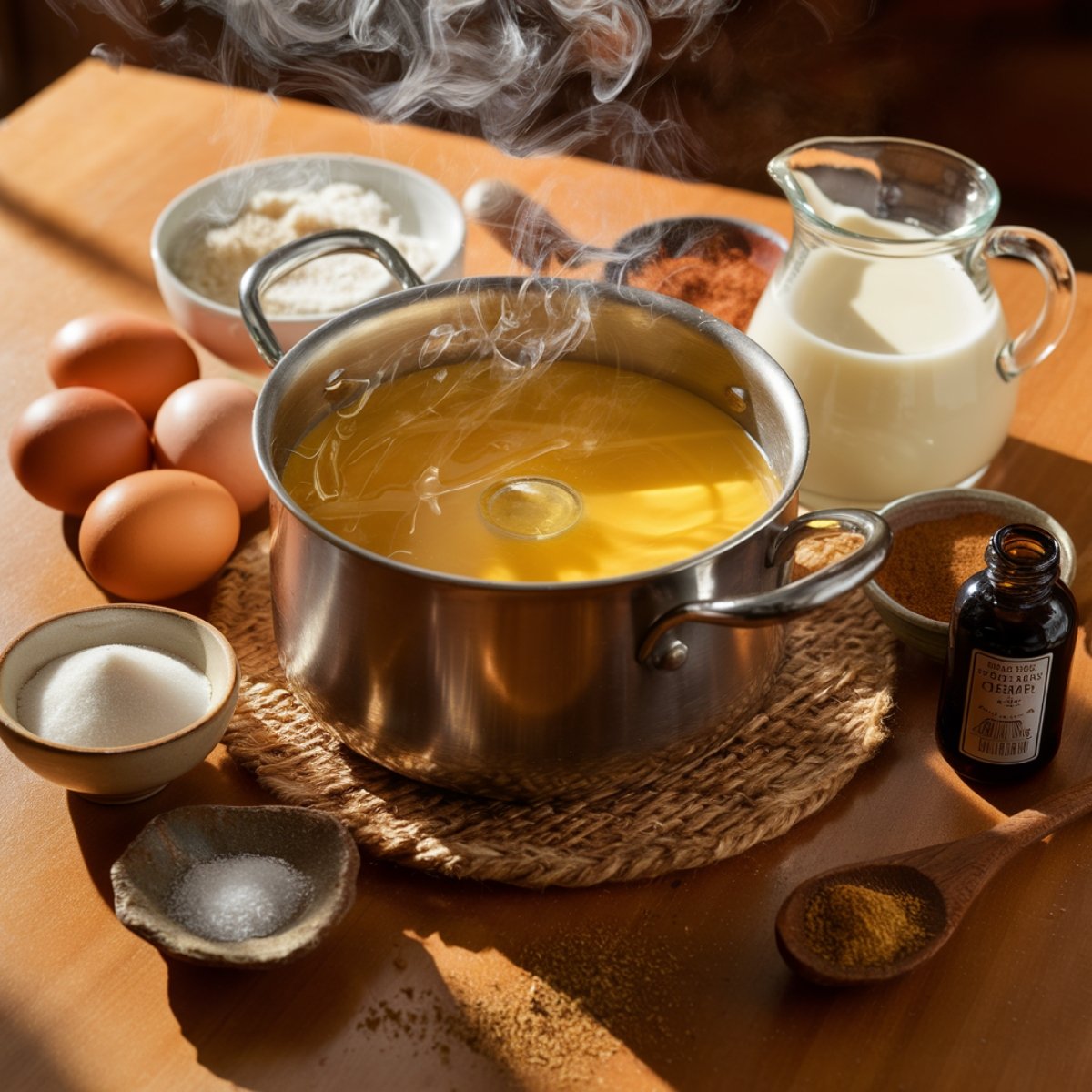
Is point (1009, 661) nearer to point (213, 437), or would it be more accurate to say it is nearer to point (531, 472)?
point (531, 472)

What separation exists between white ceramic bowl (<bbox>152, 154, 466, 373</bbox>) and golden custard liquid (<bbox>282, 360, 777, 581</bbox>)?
24 centimetres

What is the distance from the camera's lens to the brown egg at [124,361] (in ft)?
4.48

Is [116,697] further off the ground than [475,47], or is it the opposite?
[475,47]

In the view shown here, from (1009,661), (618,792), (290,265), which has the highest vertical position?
→ (290,265)

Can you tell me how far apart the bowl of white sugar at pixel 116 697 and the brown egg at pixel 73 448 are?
0.24 meters

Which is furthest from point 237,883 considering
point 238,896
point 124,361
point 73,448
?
point 124,361

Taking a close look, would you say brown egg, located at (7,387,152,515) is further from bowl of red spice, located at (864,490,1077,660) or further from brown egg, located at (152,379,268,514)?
bowl of red spice, located at (864,490,1077,660)

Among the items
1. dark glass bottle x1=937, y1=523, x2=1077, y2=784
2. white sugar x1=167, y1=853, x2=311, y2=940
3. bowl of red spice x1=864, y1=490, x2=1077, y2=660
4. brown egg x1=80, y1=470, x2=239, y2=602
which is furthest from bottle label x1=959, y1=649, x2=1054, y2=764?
brown egg x1=80, y1=470, x2=239, y2=602

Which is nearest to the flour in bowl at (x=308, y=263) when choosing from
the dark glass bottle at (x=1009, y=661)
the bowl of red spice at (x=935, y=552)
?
the bowl of red spice at (x=935, y=552)

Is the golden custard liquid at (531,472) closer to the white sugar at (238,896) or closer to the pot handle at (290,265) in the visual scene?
the pot handle at (290,265)

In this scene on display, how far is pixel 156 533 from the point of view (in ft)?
3.85

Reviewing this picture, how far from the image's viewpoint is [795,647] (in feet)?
3.87

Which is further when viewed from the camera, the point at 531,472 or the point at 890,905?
the point at 531,472

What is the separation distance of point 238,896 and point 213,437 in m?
0.50
